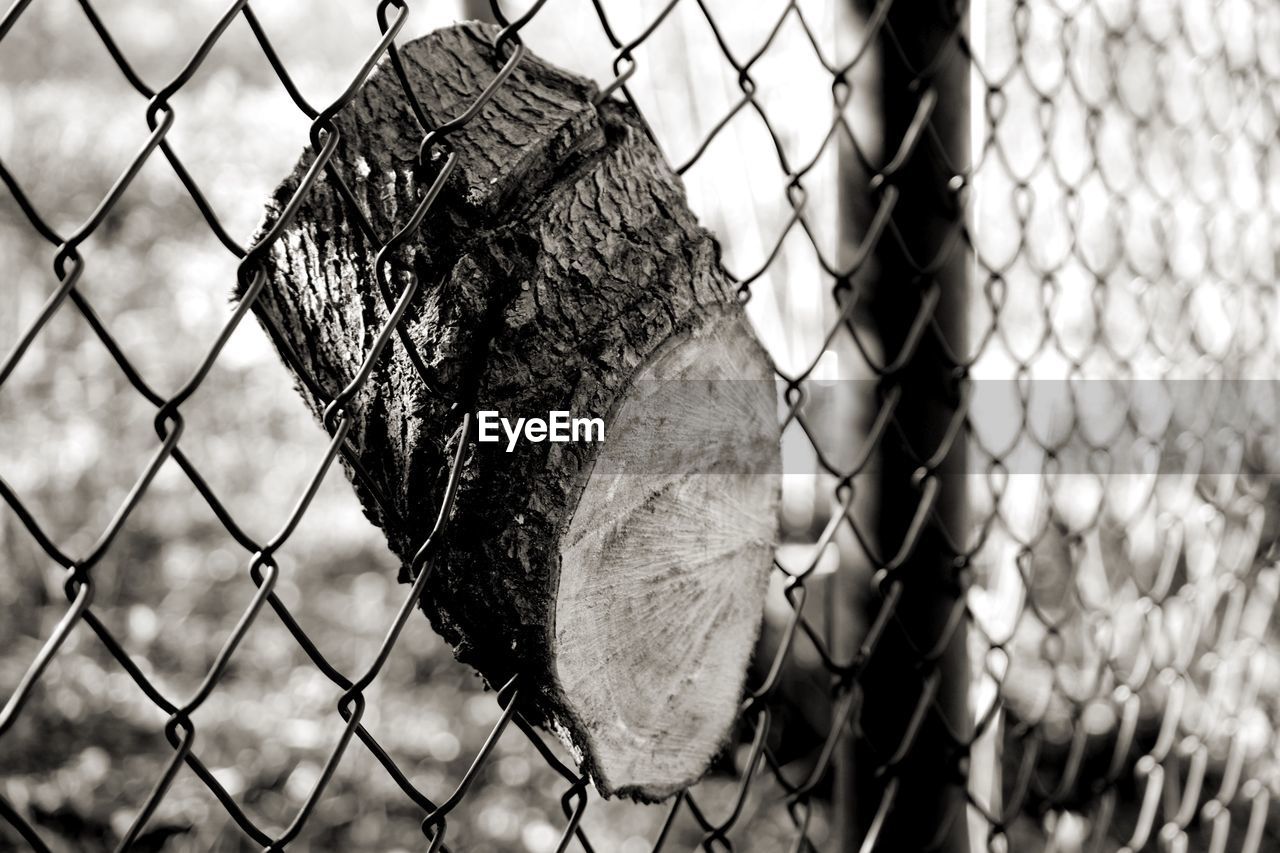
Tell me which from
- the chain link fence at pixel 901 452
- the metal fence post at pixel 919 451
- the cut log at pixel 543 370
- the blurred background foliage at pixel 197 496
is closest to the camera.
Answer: the cut log at pixel 543 370

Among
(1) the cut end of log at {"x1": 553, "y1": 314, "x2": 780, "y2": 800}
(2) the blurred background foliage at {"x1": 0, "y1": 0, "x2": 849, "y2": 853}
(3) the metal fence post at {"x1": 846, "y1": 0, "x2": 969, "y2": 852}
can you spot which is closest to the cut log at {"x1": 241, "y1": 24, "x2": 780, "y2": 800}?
(1) the cut end of log at {"x1": 553, "y1": 314, "x2": 780, "y2": 800}

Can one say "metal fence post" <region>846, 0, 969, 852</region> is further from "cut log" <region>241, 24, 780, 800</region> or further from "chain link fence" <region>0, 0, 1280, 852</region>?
"cut log" <region>241, 24, 780, 800</region>

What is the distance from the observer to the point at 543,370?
2.44 ft

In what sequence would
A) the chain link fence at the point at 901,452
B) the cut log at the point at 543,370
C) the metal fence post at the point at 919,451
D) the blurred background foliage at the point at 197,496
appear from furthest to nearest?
1. the blurred background foliage at the point at 197,496
2. the metal fence post at the point at 919,451
3. the chain link fence at the point at 901,452
4. the cut log at the point at 543,370

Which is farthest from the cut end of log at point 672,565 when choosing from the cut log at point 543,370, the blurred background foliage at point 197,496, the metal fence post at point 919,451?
the blurred background foliage at point 197,496

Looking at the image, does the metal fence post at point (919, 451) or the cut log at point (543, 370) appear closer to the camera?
the cut log at point (543, 370)

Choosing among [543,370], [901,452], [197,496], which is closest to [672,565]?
[543,370]

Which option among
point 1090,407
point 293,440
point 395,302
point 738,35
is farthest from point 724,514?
point 293,440

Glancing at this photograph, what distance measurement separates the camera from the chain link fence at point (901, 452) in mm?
910

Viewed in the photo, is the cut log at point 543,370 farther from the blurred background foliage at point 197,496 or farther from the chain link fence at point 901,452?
the blurred background foliage at point 197,496

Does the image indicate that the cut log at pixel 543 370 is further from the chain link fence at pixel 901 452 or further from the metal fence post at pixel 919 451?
the metal fence post at pixel 919 451

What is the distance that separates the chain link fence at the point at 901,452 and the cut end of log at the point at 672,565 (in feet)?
0.24

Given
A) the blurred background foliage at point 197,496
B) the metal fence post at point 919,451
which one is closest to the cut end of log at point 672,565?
the metal fence post at point 919,451

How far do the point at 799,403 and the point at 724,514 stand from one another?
0.61 ft
